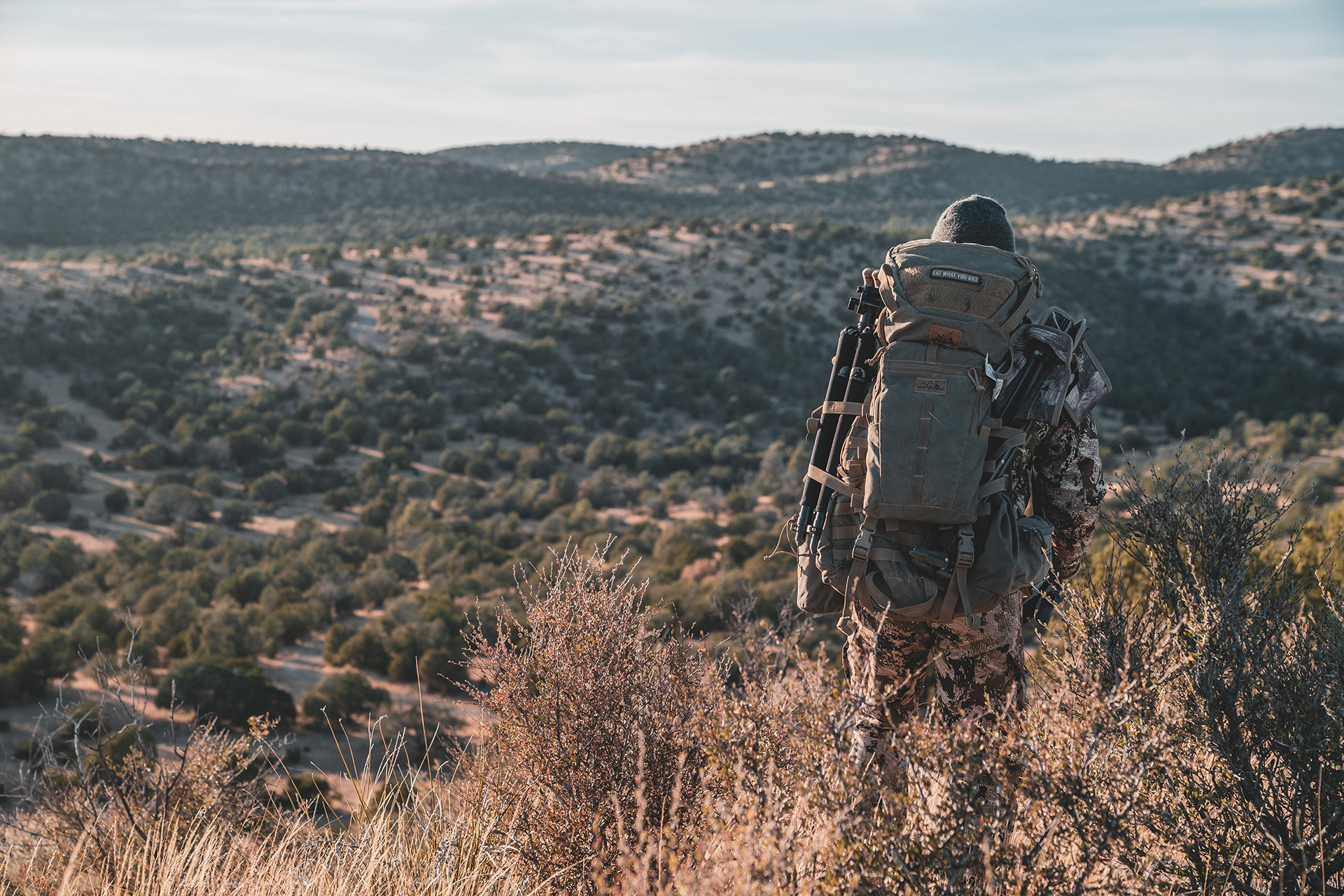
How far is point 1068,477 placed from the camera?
2.52 metres

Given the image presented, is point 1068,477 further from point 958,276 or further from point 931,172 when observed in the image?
point 931,172

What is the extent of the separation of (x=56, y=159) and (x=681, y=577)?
183 feet

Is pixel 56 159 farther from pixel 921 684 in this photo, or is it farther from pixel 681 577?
pixel 921 684

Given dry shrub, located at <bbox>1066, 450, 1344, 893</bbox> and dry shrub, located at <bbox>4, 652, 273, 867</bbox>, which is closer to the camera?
dry shrub, located at <bbox>1066, 450, 1344, 893</bbox>

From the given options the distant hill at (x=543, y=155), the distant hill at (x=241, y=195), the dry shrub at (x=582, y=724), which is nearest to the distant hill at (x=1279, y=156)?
the distant hill at (x=241, y=195)

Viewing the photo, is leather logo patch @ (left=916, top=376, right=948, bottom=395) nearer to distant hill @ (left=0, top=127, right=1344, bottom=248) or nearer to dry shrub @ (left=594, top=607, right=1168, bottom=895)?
dry shrub @ (left=594, top=607, right=1168, bottom=895)

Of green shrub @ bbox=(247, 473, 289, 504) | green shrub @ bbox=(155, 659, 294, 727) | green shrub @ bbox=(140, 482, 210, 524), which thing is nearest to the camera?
green shrub @ bbox=(155, 659, 294, 727)

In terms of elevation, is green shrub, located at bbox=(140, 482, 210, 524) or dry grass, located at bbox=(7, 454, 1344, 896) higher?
dry grass, located at bbox=(7, 454, 1344, 896)

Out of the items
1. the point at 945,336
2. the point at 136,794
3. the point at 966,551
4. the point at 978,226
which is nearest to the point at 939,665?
the point at 966,551

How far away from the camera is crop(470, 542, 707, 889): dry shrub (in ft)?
8.38

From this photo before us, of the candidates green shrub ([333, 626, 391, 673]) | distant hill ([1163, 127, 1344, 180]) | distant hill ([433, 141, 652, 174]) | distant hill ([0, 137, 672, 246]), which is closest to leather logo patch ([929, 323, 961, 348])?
green shrub ([333, 626, 391, 673])

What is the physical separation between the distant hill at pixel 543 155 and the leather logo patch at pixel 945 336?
3732 inches

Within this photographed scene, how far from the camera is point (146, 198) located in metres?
49.2

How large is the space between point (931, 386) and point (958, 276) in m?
0.33
